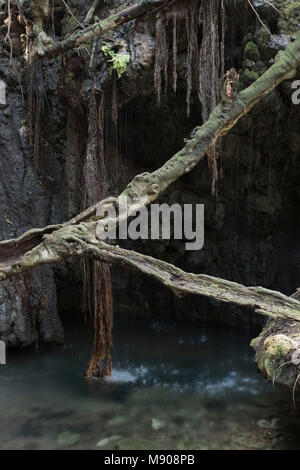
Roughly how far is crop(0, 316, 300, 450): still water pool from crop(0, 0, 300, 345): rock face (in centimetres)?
76

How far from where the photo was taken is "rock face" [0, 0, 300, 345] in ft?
19.1

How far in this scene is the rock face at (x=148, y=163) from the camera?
5828 mm

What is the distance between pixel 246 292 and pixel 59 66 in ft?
16.2

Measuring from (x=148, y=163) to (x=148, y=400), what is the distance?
14.0 feet

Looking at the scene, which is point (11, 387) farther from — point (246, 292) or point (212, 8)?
point (212, 8)

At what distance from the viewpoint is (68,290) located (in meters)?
7.75

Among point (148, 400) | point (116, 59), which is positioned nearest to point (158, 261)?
point (148, 400)

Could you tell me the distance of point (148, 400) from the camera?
4863mm

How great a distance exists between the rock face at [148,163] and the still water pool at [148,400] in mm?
764

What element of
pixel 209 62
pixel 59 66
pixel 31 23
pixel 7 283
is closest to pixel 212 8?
pixel 209 62
